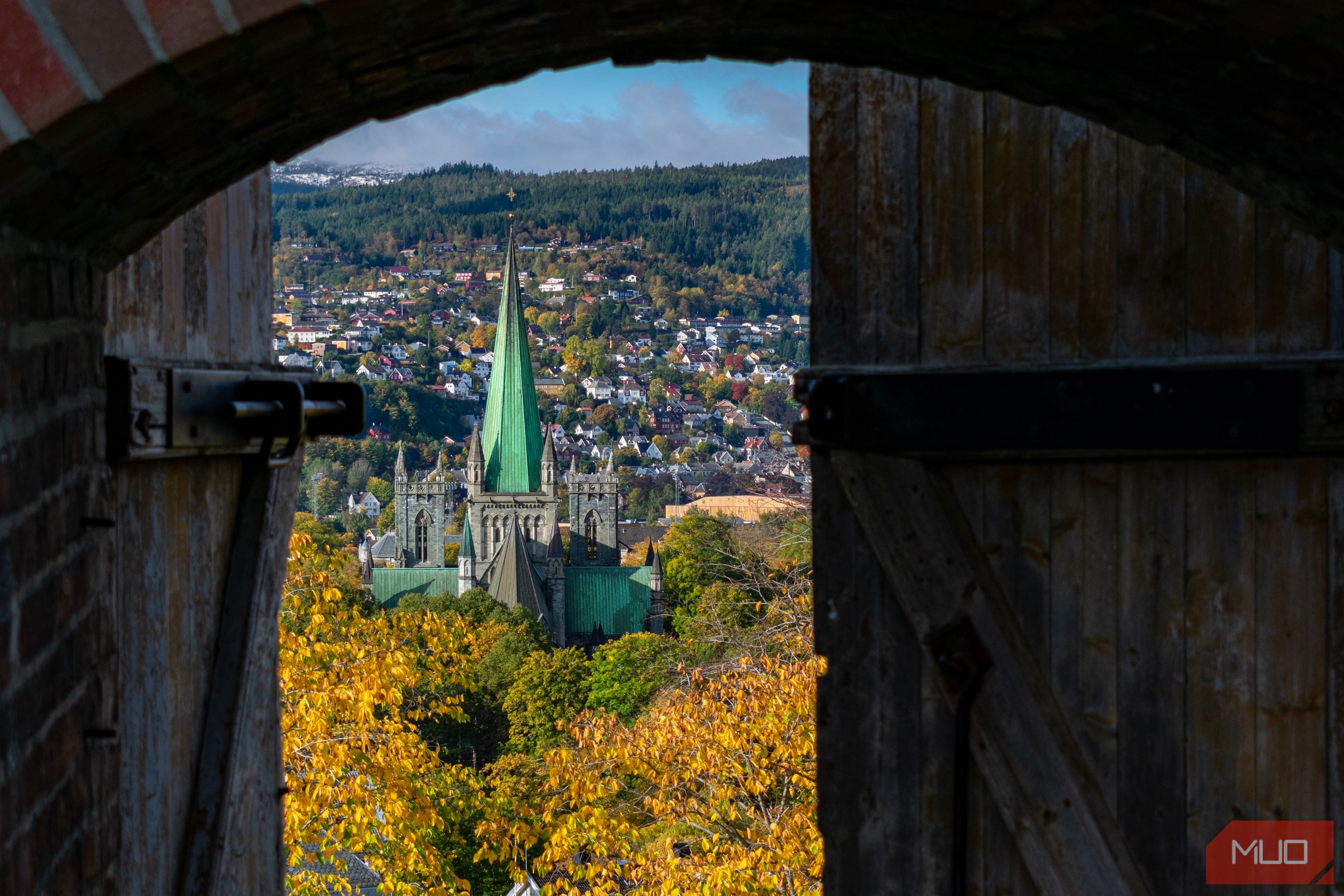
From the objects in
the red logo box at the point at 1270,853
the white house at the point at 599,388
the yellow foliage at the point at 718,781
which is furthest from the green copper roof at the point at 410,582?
the red logo box at the point at 1270,853

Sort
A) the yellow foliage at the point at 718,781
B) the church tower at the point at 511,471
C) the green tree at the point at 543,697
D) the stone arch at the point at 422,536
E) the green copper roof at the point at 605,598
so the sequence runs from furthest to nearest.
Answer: the stone arch at the point at 422,536, the church tower at the point at 511,471, the green copper roof at the point at 605,598, the green tree at the point at 543,697, the yellow foliage at the point at 718,781

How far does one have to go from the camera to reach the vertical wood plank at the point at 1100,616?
2.22 meters

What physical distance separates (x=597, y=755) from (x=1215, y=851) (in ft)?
29.4

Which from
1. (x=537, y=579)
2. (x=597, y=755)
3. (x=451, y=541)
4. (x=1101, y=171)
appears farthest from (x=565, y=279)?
(x=1101, y=171)

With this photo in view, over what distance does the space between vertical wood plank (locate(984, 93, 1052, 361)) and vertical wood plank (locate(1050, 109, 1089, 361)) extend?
0.04ft

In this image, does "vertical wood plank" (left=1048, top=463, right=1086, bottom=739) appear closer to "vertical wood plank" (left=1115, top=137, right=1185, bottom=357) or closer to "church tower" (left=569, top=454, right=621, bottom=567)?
"vertical wood plank" (left=1115, top=137, right=1185, bottom=357)

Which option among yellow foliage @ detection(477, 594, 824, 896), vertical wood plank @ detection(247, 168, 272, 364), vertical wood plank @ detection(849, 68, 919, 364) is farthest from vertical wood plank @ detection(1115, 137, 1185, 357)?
yellow foliage @ detection(477, 594, 824, 896)

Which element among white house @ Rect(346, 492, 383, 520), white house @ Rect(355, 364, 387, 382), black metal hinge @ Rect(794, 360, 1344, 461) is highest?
white house @ Rect(355, 364, 387, 382)

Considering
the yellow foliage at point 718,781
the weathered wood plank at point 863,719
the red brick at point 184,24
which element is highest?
the red brick at point 184,24

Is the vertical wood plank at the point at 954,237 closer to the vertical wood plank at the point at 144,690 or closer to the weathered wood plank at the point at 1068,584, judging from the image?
the weathered wood plank at the point at 1068,584

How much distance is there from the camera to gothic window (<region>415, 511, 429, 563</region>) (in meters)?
60.3

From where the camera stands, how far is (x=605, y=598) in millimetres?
54062

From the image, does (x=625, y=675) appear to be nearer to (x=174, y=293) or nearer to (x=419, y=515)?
(x=174, y=293)

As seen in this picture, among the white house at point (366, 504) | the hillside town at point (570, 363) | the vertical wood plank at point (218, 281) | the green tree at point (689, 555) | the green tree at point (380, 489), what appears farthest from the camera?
the hillside town at point (570, 363)
